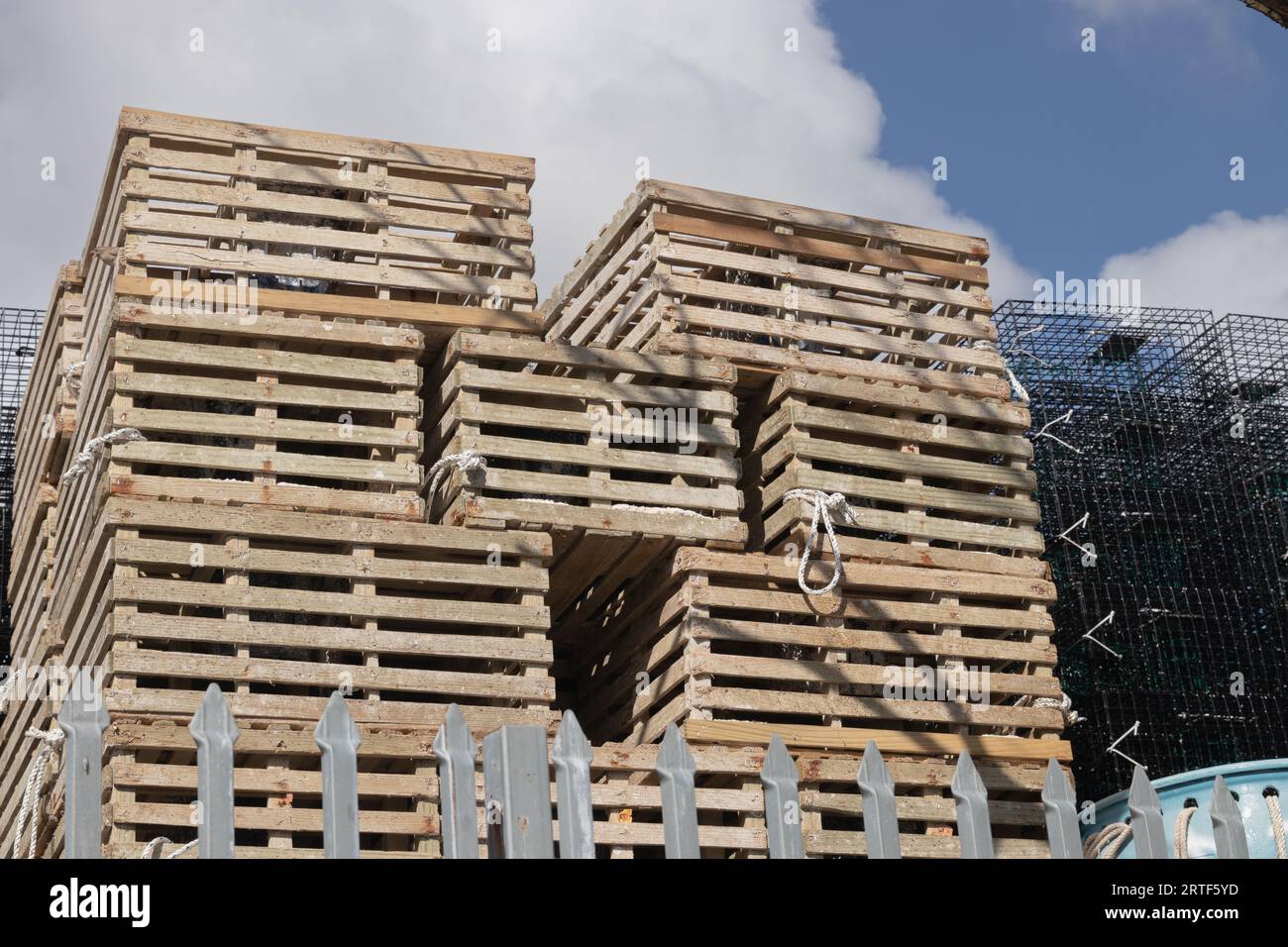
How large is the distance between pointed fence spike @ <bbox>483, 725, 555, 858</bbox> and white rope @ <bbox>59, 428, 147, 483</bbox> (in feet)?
16.5

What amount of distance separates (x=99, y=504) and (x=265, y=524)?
2.57ft

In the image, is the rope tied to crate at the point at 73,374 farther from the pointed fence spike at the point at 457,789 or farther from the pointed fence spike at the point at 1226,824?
the pointed fence spike at the point at 1226,824

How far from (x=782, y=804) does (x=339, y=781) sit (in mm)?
844

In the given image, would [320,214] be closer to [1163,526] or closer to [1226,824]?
[1226,824]

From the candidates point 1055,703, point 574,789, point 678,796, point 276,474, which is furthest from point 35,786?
point 678,796

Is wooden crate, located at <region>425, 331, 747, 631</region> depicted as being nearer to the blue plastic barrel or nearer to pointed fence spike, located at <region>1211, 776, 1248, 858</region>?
the blue plastic barrel

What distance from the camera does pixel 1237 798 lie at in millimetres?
8883

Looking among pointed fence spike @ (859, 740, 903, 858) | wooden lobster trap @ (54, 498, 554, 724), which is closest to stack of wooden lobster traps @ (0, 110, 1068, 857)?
wooden lobster trap @ (54, 498, 554, 724)

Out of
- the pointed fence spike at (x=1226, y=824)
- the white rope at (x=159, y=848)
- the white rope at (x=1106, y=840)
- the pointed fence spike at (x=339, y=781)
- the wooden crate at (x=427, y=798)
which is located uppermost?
the wooden crate at (x=427, y=798)

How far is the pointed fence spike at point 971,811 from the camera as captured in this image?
147 inches

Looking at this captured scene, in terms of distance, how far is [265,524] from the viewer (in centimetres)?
809

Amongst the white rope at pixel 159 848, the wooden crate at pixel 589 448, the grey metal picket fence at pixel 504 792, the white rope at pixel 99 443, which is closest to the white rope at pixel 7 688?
the white rope at pixel 99 443

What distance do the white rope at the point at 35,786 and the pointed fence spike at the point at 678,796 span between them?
197 inches
